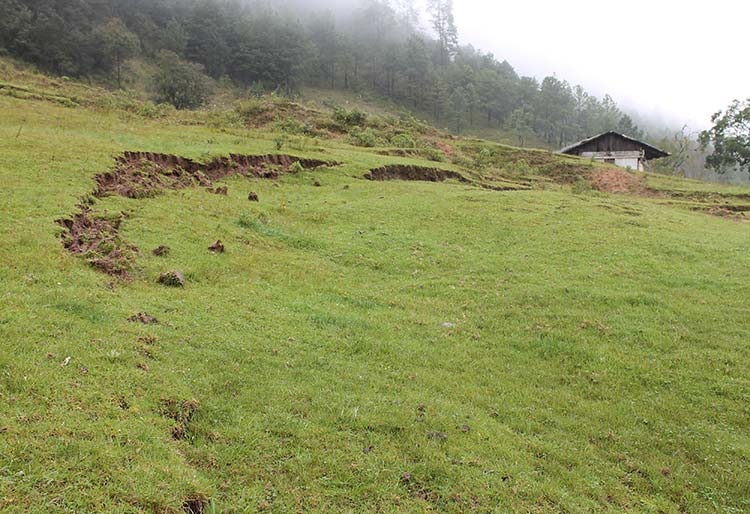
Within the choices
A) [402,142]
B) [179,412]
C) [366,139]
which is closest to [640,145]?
[402,142]

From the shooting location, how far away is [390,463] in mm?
6891

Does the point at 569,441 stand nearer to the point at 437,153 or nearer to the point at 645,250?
the point at 645,250

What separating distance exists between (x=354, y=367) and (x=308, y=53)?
107870 mm

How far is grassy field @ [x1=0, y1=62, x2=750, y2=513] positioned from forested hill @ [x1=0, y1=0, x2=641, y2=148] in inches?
2523

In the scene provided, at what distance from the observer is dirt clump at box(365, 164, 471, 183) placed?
31688 mm

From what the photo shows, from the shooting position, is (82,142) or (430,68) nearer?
(82,142)

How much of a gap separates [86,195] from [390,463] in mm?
13200

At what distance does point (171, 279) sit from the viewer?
37.9 feet

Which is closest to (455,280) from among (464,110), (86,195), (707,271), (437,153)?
(707,271)

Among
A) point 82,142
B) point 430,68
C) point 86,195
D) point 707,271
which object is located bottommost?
point 707,271

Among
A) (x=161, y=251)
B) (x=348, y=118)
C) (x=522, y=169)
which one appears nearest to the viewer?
(x=161, y=251)

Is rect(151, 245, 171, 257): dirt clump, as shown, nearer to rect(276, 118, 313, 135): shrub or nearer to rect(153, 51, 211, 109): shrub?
rect(276, 118, 313, 135): shrub

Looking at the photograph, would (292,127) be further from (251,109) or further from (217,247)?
(217,247)

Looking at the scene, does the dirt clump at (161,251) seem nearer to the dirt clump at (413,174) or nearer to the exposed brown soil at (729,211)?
the dirt clump at (413,174)
